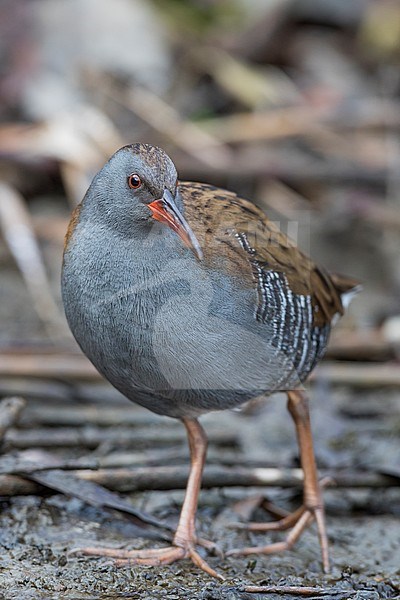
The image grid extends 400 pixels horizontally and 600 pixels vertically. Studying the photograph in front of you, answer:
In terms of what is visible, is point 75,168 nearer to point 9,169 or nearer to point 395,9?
point 9,169

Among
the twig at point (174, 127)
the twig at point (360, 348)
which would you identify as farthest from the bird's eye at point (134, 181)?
the twig at point (174, 127)

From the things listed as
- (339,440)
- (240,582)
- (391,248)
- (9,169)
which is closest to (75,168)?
(9,169)

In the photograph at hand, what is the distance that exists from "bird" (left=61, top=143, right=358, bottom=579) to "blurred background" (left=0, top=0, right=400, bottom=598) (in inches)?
39.9

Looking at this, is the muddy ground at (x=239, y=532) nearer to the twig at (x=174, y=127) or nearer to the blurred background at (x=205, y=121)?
the blurred background at (x=205, y=121)

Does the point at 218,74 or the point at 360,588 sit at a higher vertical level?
the point at 218,74

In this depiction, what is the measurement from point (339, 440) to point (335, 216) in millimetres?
2413

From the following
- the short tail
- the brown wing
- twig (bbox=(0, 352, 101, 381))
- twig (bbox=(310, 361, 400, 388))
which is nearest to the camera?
the brown wing

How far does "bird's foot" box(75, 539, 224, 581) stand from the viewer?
324 cm

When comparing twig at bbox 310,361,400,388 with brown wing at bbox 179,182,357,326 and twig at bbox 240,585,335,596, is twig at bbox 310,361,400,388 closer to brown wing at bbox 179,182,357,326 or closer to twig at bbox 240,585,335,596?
brown wing at bbox 179,182,357,326

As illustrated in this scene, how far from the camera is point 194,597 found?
9.85 ft

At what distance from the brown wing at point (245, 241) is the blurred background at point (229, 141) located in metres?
0.98

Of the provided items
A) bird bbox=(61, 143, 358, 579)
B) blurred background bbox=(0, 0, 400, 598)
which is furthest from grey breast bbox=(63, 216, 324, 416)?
blurred background bbox=(0, 0, 400, 598)

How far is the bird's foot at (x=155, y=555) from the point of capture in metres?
3.24

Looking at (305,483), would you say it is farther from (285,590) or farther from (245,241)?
(245,241)
